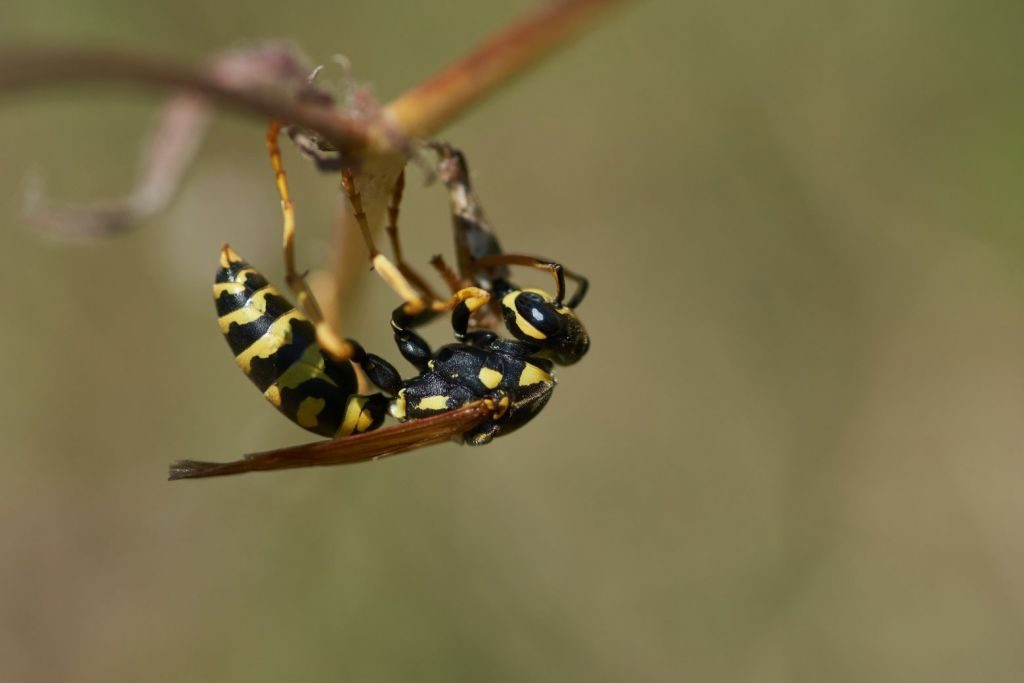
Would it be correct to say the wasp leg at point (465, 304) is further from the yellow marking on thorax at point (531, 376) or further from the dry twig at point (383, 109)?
the dry twig at point (383, 109)

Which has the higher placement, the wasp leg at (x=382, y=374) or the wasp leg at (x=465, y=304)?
the wasp leg at (x=465, y=304)

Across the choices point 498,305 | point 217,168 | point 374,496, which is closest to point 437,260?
point 498,305

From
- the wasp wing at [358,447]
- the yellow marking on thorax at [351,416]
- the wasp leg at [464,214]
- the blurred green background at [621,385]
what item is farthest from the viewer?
the blurred green background at [621,385]

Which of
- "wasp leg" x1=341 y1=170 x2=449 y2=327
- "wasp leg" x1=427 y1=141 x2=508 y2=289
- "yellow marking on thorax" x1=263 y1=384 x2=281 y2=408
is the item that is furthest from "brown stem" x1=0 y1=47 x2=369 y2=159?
"yellow marking on thorax" x1=263 y1=384 x2=281 y2=408

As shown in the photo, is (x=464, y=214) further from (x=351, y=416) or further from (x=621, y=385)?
(x=621, y=385)

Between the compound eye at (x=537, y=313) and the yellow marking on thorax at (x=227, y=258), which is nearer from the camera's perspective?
the yellow marking on thorax at (x=227, y=258)

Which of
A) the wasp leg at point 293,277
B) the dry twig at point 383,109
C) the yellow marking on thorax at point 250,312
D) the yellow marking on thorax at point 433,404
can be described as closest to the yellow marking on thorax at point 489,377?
the yellow marking on thorax at point 433,404

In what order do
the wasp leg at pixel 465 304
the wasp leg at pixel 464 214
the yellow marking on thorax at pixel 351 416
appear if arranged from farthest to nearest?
the yellow marking on thorax at pixel 351 416 < the wasp leg at pixel 465 304 < the wasp leg at pixel 464 214
